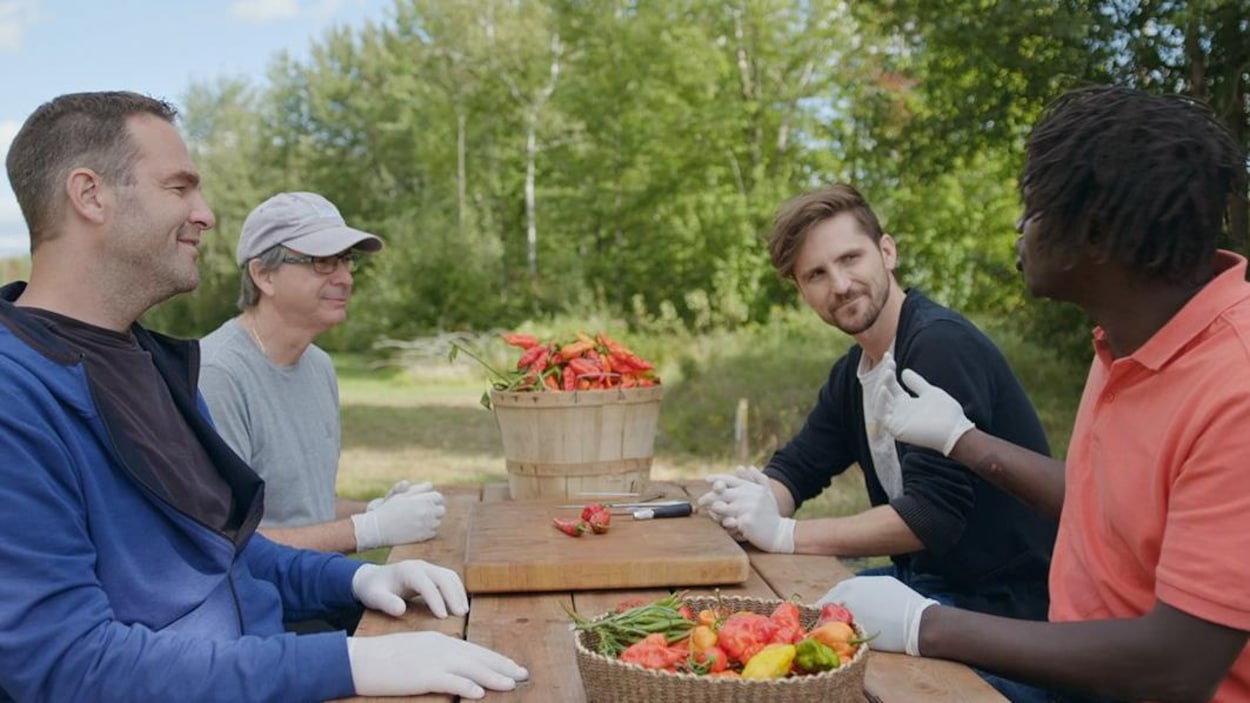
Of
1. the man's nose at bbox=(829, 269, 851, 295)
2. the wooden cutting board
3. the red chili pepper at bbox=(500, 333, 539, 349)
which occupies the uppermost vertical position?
the man's nose at bbox=(829, 269, 851, 295)

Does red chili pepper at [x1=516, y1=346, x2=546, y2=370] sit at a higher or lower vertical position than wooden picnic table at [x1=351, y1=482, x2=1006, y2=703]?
higher

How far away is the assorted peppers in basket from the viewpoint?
1.59 m

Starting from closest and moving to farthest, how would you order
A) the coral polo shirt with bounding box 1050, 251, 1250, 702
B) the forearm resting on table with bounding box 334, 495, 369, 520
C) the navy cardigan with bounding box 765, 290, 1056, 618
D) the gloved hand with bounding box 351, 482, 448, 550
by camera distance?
the coral polo shirt with bounding box 1050, 251, 1250, 702 < the navy cardigan with bounding box 765, 290, 1056, 618 < the gloved hand with bounding box 351, 482, 448, 550 < the forearm resting on table with bounding box 334, 495, 369, 520

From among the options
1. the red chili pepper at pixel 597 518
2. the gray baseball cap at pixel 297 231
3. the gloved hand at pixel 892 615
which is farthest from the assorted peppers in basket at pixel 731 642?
the gray baseball cap at pixel 297 231

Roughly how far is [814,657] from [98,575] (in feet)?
3.97

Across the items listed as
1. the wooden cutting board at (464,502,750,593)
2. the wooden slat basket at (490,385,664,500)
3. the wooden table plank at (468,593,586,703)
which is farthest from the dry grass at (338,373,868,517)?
the wooden table plank at (468,593,586,703)

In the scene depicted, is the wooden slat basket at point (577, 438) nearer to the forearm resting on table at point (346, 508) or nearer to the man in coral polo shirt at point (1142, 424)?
the forearm resting on table at point (346, 508)

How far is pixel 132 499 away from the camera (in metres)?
2.02

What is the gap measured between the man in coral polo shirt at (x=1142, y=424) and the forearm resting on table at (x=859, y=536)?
2.29ft

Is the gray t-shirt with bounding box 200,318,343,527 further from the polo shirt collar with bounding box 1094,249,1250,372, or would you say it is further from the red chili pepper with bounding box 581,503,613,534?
the polo shirt collar with bounding box 1094,249,1250,372

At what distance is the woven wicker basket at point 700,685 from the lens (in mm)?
1532

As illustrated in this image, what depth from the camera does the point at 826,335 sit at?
14.4 metres

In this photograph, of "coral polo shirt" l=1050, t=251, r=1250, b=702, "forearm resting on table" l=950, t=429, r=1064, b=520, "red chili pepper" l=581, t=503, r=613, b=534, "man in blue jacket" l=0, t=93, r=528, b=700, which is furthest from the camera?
"red chili pepper" l=581, t=503, r=613, b=534

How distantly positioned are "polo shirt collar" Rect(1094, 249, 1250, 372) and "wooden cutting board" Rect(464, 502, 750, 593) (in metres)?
0.93
